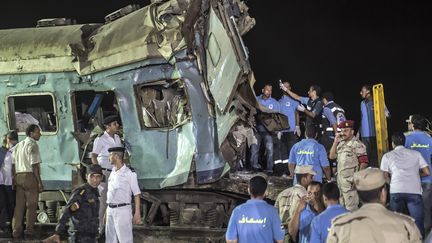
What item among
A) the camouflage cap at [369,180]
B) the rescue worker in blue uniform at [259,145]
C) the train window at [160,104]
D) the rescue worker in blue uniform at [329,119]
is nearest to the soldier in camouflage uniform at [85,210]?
the train window at [160,104]

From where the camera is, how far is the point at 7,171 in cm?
1159

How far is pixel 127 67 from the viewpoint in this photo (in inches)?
445

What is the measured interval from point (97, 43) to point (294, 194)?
5.81 m

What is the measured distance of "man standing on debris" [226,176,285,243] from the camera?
629 cm

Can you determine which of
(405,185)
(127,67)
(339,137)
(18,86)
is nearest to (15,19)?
(18,86)

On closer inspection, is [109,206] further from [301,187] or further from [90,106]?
[90,106]

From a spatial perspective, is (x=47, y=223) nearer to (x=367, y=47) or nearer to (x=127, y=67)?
(x=127, y=67)

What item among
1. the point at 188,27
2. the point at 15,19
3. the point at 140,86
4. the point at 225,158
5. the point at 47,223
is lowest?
the point at 47,223

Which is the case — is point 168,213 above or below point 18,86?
below

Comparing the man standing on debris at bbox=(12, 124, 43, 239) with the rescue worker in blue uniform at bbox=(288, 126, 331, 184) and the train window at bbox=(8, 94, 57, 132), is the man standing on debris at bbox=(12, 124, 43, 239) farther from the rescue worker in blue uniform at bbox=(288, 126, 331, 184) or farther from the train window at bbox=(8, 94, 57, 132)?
the rescue worker in blue uniform at bbox=(288, 126, 331, 184)

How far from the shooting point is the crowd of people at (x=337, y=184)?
4793 mm

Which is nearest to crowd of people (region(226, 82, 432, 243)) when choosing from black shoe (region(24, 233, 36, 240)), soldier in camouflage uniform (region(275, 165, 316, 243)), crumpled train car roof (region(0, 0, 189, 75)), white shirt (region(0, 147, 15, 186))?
soldier in camouflage uniform (region(275, 165, 316, 243))

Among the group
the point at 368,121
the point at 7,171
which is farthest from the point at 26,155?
the point at 368,121

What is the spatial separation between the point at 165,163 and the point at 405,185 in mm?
4046
